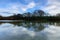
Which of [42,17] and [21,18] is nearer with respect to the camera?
[42,17]

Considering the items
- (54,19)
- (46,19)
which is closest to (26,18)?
(46,19)

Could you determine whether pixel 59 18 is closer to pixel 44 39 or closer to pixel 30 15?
pixel 30 15

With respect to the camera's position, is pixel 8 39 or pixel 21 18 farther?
pixel 21 18

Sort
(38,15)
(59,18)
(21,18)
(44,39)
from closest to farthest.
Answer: (44,39) → (59,18) → (38,15) → (21,18)

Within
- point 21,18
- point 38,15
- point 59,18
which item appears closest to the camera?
point 59,18

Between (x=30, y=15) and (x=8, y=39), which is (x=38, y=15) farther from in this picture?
(x=8, y=39)

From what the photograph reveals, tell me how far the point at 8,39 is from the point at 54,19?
1272cm

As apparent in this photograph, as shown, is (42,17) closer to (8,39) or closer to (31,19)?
(31,19)

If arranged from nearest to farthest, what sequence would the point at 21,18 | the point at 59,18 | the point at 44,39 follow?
1. the point at 44,39
2. the point at 59,18
3. the point at 21,18

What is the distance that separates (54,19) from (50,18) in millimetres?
612

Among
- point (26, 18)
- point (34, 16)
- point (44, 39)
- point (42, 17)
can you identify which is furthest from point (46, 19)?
point (44, 39)

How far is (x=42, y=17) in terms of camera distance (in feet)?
52.7

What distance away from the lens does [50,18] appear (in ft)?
50.6

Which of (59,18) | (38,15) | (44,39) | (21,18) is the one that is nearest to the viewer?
(44,39)
